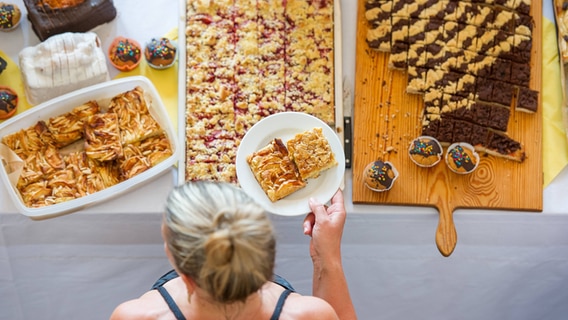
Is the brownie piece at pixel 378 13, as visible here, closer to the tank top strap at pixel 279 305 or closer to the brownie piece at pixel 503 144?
the brownie piece at pixel 503 144

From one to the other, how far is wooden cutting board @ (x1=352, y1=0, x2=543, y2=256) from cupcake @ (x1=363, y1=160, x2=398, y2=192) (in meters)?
0.05

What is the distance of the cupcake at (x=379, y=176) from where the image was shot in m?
2.07

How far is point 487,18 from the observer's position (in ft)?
7.59

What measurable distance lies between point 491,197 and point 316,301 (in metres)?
0.99

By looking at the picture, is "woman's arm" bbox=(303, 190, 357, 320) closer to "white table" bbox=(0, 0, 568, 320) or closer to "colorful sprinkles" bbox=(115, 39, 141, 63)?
"white table" bbox=(0, 0, 568, 320)

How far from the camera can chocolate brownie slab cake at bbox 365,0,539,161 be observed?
7.25 feet

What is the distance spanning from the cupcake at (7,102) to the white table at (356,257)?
230 mm

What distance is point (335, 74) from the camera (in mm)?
2195

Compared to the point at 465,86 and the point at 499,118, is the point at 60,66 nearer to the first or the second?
the point at 465,86

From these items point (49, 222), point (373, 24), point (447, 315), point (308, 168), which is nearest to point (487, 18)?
point (373, 24)

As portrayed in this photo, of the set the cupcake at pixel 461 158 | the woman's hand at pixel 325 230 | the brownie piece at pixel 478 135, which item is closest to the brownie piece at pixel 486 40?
the brownie piece at pixel 478 135

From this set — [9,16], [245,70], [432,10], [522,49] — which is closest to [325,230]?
[245,70]

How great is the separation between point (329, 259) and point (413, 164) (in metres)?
0.62

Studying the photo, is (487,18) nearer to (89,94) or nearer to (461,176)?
(461,176)
